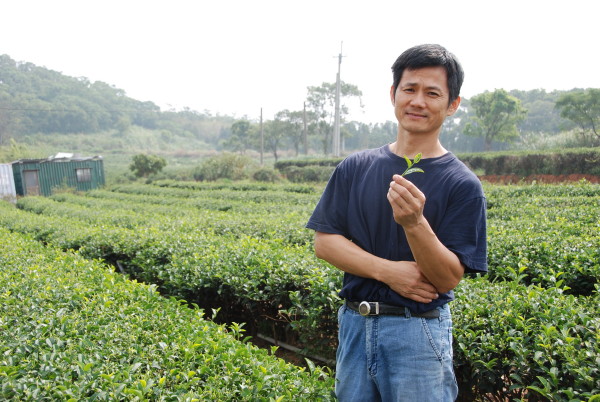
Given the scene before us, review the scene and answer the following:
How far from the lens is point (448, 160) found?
162cm

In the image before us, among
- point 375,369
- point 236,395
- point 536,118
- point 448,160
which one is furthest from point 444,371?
point 536,118

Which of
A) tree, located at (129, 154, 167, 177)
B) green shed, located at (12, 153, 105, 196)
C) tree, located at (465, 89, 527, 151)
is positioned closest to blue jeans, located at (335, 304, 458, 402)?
green shed, located at (12, 153, 105, 196)

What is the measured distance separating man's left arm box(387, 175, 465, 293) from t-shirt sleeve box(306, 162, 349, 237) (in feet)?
1.15

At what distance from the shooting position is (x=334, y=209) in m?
1.73

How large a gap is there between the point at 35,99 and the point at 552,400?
3189 inches

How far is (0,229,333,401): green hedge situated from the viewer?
1970mm

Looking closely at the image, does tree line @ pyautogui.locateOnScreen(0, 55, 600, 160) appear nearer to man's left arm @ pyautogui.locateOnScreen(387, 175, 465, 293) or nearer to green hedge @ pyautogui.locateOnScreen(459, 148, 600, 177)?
green hedge @ pyautogui.locateOnScreen(459, 148, 600, 177)

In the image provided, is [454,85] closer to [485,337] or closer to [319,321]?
[485,337]

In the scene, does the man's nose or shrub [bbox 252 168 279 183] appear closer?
the man's nose

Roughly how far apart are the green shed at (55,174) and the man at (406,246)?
28739 mm

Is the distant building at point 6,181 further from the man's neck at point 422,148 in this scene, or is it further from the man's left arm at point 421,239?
the man's left arm at point 421,239

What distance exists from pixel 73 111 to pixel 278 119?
35.9 m

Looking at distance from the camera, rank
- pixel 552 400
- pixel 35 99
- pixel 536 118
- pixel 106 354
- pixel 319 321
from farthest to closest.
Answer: pixel 35 99, pixel 536 118, pixel 319 321, pixel 106 354, pixel 552 400

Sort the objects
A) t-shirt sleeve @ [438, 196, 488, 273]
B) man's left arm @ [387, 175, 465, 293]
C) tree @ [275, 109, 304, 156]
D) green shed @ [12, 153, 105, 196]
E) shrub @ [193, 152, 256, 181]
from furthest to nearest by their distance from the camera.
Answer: tree @ [275, 109, 304, 156], shrub @ [193, 152, 256, 181], green shed @ [12, 153, 105, 196], t-shirt sleeve @ [438, 196, 488, 273], man's left arm @ [387, 175, 465, 293]
